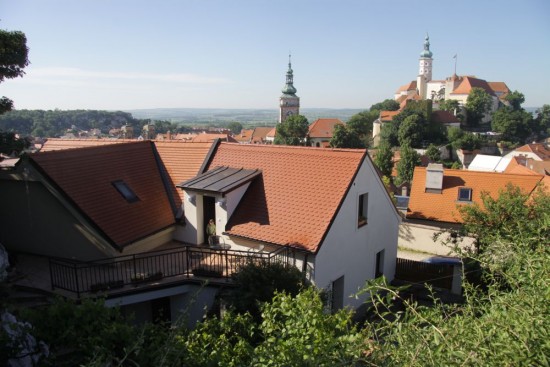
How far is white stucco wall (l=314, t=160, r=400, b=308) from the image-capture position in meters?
12.1

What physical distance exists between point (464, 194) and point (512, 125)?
93211mm

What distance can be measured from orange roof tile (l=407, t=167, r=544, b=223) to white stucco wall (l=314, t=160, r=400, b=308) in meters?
7.83

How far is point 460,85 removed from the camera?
136m

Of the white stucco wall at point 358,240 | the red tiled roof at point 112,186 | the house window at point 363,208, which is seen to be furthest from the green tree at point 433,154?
the red tiled roof at point 112,186

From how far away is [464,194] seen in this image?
75.7ft

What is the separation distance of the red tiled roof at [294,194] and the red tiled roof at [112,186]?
304 centimetres

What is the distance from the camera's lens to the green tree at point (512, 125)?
9944cm

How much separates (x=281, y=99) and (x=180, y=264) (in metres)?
148

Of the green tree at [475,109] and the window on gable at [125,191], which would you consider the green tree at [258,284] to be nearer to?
the window on gable at [125,191]

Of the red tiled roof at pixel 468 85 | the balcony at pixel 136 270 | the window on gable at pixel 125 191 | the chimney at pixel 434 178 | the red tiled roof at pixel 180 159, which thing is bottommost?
the balcony at pixel 136 270

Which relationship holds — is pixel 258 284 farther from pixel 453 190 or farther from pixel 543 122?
pixel 543 122

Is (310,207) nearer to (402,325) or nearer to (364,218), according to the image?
(364,218)

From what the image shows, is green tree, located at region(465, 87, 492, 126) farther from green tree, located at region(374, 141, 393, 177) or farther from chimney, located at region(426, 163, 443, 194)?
chimney, located at region(426, 163, 443, 194)

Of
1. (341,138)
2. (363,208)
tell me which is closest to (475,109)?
(341,138)
